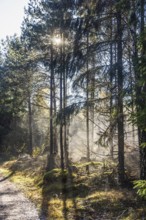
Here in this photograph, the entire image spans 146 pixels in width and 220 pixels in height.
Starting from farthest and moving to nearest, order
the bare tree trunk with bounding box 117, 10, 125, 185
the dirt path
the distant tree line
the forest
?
the bare tree trunk with bounding box 117, 10, 125, 185 → the dirt path → the forest → the distant tree line

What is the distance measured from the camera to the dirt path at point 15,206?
10289mm

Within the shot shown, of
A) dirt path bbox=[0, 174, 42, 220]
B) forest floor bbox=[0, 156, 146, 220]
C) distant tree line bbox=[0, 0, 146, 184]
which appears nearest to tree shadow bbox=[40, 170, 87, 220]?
forest floor bbox=[0, 156, 146, 220]

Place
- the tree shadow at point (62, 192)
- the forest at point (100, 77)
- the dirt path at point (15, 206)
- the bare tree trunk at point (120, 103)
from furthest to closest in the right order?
the bare tree trunk at point (120, 103) < the tree shadow at point (62, 192) < the dirt path at point (15, 206) < the forest at point (100, 77)

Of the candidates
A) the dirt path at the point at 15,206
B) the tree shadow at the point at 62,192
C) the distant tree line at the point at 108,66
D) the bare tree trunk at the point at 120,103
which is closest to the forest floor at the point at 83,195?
the tree shadow at the point at 62,192

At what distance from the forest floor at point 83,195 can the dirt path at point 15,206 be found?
0.93 ft

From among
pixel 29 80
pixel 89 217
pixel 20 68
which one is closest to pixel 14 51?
pixel 20 68

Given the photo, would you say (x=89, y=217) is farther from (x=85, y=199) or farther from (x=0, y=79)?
(x=0, y=79)

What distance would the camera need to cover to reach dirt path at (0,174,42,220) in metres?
10.3

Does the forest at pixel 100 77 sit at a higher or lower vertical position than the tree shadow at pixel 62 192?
higher

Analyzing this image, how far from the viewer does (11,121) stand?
3947 centimetres

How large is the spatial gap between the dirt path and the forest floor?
284 millimetres

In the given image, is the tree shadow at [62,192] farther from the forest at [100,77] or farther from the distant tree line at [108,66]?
the distant tree line at [108,66]

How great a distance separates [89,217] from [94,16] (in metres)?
7.29

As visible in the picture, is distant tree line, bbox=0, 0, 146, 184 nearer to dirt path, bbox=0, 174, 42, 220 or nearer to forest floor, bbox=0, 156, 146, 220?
forest floor, bbox=0, 156, 146, 220
